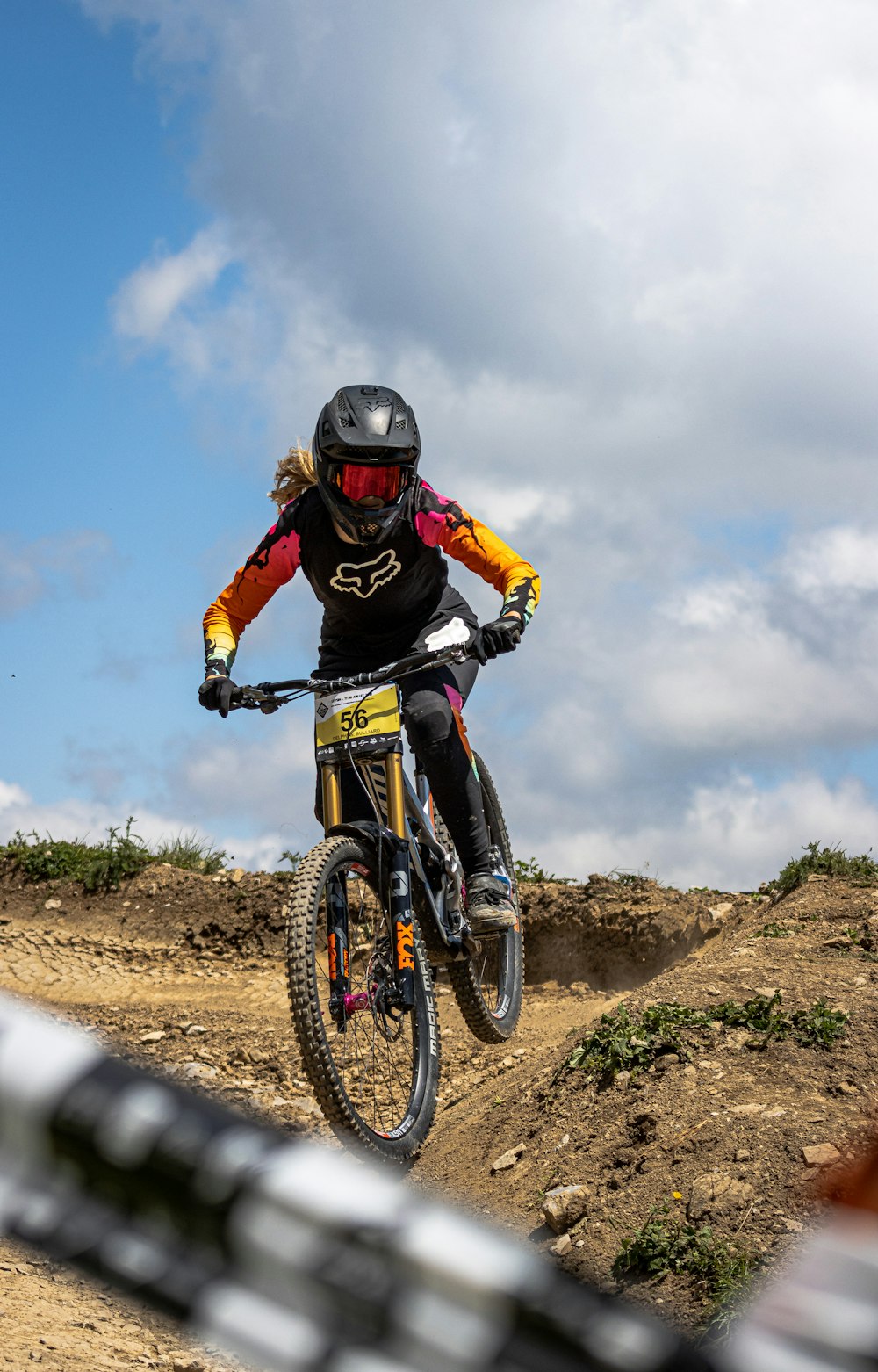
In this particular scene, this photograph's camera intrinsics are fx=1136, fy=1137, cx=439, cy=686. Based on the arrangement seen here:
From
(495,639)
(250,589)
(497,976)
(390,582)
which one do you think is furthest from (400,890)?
(497,976)

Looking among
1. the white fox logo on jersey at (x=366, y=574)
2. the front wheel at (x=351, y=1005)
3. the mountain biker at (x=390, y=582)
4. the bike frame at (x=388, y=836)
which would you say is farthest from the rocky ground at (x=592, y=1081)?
the white fox logo on jersey at (x=366, y=574)

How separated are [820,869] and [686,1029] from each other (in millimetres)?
4512

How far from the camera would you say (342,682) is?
17.2 feet

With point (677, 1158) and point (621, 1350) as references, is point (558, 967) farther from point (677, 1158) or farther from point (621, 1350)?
point (621, 1350)

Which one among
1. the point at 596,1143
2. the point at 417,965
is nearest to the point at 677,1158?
the point at 596,1143

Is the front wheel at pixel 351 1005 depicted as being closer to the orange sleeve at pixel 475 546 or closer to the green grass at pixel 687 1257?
the green grass at pixel 687 1257

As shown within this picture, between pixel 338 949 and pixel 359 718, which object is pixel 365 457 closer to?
pixel 359 718

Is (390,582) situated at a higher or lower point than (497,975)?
higher

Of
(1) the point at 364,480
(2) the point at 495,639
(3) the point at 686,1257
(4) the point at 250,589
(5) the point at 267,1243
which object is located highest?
(1) the point at 364,480

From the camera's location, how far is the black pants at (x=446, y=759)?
5.63m

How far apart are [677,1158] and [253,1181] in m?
3.81

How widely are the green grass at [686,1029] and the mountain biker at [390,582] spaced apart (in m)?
1.32

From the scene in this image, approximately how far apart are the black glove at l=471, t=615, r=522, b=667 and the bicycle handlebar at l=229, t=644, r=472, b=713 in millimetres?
61

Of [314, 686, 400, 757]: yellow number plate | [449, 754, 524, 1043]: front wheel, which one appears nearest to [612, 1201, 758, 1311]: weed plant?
[314, 686, 400, 757]: yellow number plate
